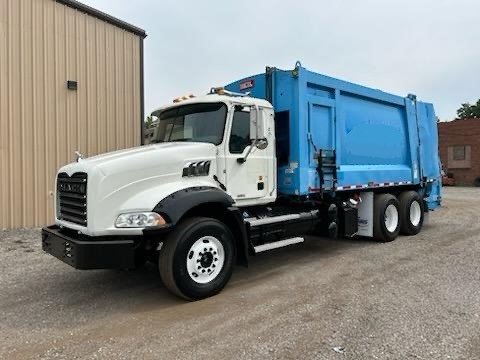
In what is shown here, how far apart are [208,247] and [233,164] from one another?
1.26 m

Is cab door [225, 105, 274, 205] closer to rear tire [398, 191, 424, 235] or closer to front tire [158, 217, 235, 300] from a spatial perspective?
front tire [158, 217, 235, 300]

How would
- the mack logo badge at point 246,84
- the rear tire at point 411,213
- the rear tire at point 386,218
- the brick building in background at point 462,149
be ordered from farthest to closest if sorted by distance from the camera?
the brick building in background at point 462,149, the rear tire at point 411,213, the rear tire at point 386,218, the mack logo badge at point 246,84

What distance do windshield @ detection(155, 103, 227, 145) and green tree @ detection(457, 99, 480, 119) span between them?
179 feet

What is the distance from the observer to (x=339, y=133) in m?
7.60

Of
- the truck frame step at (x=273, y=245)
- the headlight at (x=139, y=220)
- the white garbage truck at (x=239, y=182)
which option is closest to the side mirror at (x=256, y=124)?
the white garbage truck at (x=239, y=182)

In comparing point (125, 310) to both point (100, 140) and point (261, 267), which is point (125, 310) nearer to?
point (261, 267)

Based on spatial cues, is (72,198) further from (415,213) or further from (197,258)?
(415,213)

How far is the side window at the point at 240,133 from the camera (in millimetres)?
5770

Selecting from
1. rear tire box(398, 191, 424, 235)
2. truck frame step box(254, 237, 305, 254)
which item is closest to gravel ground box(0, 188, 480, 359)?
truck frame step box(254, 237, 305, 254)

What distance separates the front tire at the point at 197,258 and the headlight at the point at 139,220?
0.32 m

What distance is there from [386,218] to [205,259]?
5.09 metres

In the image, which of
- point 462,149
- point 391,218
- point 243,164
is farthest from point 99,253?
point 462,149

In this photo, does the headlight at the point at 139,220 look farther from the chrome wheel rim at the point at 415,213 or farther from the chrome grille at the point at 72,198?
the chrome wheel rim at the point at 415,213

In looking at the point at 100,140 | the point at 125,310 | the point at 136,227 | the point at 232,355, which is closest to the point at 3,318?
the point at 125,310
